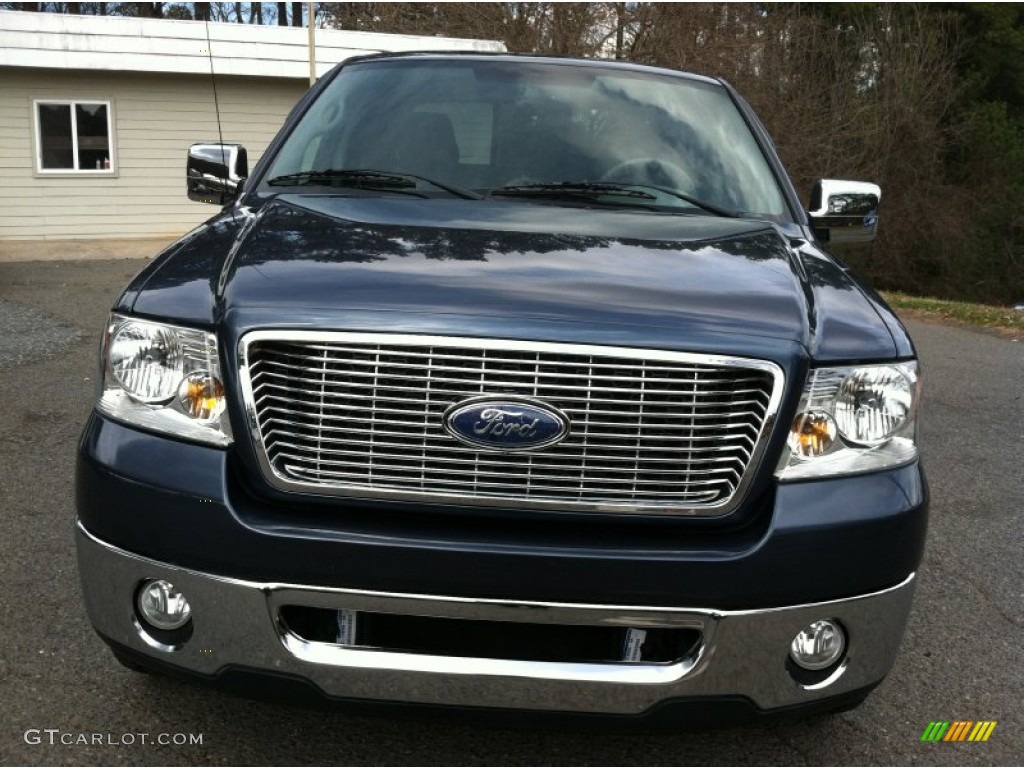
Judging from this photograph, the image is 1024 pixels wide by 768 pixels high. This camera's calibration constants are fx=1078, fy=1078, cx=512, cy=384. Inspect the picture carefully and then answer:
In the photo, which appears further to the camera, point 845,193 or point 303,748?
point 845,193

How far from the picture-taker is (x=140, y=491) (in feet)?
7.66

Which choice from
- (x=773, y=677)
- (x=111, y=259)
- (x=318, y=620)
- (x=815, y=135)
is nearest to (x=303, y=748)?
(x=318, y=620)

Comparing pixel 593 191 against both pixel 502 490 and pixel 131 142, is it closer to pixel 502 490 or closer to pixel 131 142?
pixel 502 490

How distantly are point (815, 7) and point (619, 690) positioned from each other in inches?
1027

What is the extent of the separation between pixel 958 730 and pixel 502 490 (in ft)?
5.26

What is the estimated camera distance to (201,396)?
2404mm

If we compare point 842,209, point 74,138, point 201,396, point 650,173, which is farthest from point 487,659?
point 74,138

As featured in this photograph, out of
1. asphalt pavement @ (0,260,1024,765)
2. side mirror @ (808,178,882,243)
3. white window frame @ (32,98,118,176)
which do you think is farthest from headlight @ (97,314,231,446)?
white window frame @ (32,98,118,176)

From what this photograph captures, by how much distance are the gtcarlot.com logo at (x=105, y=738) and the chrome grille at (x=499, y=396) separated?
874 mm

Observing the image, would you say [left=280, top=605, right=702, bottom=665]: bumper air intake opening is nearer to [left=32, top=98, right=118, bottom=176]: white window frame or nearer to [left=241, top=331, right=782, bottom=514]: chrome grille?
[left=241, top=331, right=782, bottom=514]: chrome grille

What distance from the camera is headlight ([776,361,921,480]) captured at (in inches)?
94.3

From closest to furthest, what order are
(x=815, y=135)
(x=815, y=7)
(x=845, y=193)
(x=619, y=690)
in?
(x=619, y=690), (x=845, y=193), (x=815, y=135), (x=815, y=7)

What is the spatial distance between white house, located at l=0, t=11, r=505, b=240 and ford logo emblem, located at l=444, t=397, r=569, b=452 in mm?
16371

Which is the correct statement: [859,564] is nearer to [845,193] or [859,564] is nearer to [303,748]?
[303,748]
